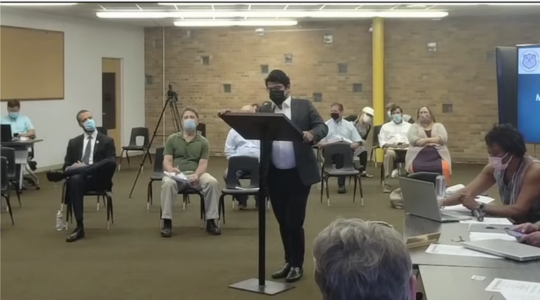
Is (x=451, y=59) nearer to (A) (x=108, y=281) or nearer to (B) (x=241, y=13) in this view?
(B) (x=241, y=13)

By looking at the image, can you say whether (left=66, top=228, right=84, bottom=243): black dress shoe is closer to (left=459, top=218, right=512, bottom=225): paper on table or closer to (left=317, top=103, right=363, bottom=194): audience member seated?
(left=459, top=218, right=512, bottom=225): paper on table

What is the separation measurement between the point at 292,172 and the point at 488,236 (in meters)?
1.86

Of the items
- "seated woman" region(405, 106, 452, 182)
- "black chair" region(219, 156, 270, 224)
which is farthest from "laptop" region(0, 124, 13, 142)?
"seated woman" region(405, 106, 452, 182)

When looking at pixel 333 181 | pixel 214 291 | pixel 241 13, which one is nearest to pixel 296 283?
pixel 214 291

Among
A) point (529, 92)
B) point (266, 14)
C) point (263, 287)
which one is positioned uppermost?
point (266, 14)

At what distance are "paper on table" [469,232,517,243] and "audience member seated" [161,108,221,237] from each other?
381 centimetres

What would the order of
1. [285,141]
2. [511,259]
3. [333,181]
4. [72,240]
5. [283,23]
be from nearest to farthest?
1. [511,259]
2. [285,141]
3. [72,240]
4. [333,181]
5. [283,23]

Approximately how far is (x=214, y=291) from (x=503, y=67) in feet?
8.42

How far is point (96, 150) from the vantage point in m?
7.21

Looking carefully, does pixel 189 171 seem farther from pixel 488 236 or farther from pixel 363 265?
pixel 363 265

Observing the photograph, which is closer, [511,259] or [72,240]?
[511,259]

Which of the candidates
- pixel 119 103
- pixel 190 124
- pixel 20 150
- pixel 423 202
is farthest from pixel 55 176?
pixel 119 103

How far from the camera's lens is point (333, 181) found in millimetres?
11250

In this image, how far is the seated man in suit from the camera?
694cm
